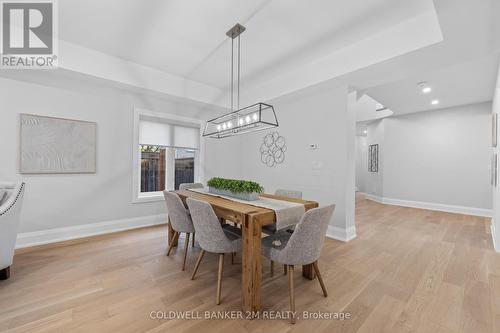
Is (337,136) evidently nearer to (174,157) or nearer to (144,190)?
(174,157)

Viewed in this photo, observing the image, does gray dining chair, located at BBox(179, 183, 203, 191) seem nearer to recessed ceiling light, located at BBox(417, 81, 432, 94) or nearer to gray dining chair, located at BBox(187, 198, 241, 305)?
gray dining chair, located at BBox(187, 198, 241, 305)

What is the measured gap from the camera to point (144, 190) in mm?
4254

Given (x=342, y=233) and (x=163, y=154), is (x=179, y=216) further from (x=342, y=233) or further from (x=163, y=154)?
(x=342, y=233)

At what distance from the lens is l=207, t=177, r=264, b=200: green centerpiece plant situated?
243 cm

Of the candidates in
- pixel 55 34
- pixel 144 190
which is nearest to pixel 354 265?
pixel 144 190

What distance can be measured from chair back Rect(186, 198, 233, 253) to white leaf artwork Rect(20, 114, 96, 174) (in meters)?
2.55

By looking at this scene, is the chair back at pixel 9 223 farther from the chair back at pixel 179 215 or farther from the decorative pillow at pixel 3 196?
the chair back at pixel 179 215

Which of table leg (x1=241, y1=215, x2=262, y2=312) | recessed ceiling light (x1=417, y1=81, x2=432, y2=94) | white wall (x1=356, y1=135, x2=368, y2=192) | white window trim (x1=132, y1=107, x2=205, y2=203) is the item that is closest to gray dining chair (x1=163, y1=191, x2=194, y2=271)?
table leg (x1=241, y1=215, x2=262, y2=312)

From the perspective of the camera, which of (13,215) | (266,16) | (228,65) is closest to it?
(13,215)

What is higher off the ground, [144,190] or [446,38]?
[446,38]

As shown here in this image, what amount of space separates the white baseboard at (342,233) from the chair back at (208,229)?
2.24m

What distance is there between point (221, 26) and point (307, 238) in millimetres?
2564

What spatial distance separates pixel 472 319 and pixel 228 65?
13.4 feet

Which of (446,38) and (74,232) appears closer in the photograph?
(446,38)
